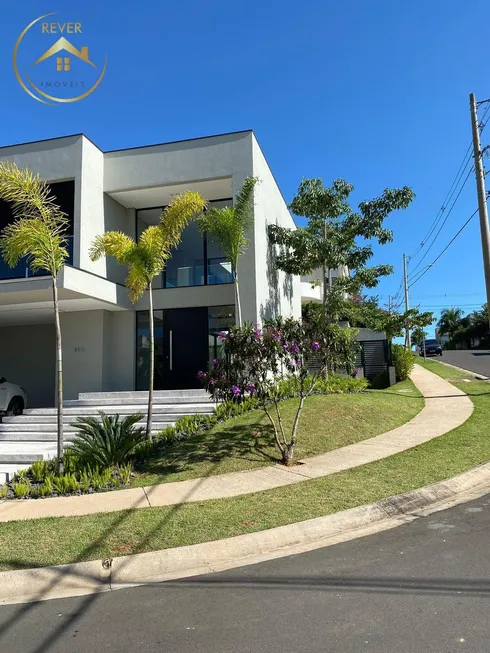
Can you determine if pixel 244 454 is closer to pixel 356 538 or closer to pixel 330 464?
pixel 330 464

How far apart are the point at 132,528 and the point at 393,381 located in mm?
14092

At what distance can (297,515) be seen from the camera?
544 centimetres

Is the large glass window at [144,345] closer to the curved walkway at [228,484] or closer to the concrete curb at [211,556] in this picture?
the curved walkway at [228,484]

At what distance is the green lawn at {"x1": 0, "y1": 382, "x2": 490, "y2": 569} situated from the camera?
15.6 feet

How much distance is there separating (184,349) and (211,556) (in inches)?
376

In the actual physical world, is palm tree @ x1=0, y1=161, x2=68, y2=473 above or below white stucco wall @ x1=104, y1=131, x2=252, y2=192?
below

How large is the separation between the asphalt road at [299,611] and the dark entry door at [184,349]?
373 inches

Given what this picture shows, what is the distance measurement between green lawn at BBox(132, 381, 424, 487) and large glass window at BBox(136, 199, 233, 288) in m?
4.86

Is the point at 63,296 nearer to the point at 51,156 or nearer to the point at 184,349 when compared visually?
the point at 184,349

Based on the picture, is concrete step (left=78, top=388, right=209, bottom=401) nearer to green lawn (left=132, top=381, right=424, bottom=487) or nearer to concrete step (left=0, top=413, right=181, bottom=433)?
concrete step (left=0, top=413, right=181, bottom=433)

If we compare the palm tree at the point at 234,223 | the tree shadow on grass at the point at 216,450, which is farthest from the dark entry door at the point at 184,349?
the tree shadow on grass at the point at 216,450

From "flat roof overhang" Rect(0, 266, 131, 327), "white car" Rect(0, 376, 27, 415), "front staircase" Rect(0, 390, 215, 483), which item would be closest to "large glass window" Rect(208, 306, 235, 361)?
"front staircase" Rect(0, 390, 215, 483)

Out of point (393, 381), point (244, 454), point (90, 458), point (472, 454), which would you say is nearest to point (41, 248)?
point (90, 458)

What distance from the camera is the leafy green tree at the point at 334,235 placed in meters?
14.2
